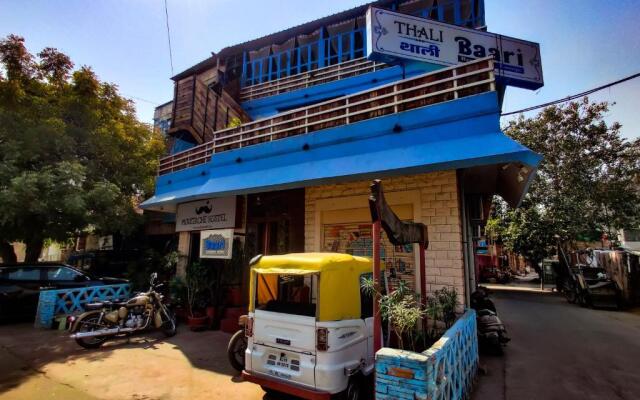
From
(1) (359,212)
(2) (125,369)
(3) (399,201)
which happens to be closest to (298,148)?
(1) (359,212)

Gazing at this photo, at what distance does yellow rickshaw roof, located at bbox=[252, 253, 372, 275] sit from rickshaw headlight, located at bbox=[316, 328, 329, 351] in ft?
2.31

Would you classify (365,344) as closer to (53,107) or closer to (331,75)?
(331,75)

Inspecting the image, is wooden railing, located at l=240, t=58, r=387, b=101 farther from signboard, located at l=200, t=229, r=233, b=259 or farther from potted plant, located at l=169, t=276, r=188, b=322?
potted plant, located at l=169, t=276, r=188, b=322

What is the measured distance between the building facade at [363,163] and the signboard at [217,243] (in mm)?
43

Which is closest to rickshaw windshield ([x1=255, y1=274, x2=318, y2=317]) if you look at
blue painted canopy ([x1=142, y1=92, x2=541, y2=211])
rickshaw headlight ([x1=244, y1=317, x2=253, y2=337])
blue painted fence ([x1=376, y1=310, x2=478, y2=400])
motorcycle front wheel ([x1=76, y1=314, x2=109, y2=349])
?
rickshaw headlight ([x1=244, y1=317, x2=253, y2=337])

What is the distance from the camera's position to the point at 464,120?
232 inches

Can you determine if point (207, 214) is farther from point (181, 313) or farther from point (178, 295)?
point (181, 313)

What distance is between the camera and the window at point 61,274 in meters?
10.4

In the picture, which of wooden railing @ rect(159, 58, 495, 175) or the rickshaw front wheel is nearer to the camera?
the rickshaw front wheel

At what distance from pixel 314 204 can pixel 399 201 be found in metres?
2.19

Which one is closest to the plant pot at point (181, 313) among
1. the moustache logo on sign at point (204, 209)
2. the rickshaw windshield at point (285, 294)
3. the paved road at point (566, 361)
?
the moustache logo on sign at point (204, 209)

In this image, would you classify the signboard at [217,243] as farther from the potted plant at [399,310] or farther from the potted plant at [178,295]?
the potted plant at [399,310]

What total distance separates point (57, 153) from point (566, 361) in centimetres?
1604

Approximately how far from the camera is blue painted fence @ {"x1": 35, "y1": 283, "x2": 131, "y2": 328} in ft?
29.2
